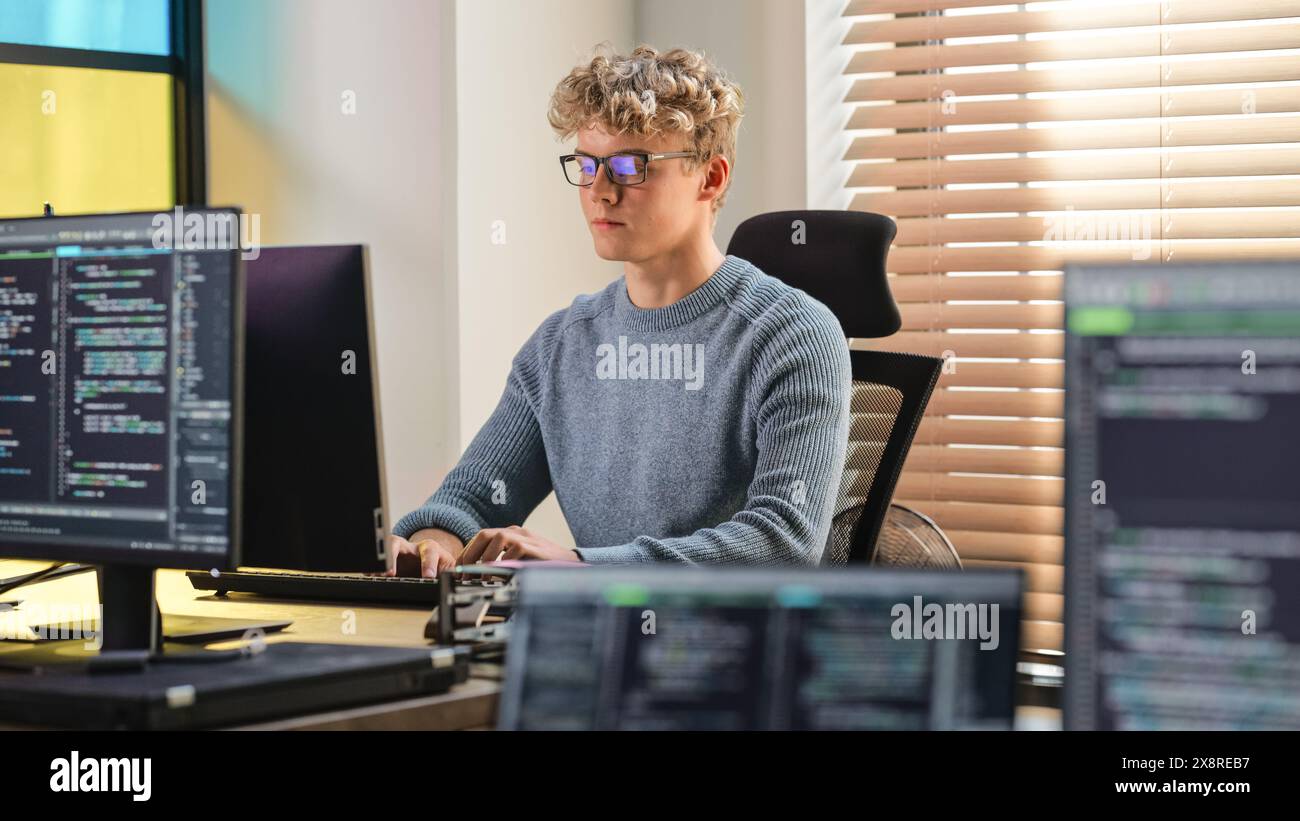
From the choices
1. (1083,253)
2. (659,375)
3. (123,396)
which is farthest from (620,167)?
(1083,253)

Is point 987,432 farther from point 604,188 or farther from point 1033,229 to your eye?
point 604,188

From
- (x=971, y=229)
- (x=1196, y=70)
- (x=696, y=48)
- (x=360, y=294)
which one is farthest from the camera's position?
(x=696, y=48)

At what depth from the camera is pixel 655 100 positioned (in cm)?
197

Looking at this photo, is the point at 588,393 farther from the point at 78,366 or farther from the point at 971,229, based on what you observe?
the point at 971,229

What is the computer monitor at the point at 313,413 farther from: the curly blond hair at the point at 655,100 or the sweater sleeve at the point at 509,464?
the curly blond hair at the point at 655,100

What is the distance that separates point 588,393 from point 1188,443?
55.0 inches

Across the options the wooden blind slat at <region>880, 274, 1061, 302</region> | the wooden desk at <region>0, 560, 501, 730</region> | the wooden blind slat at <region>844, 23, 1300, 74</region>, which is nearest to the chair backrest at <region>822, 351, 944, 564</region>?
the wooden desk at <region>0, 560, 501, 730</region>

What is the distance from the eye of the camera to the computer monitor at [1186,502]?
689 millimetres

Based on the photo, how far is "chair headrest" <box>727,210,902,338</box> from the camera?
212 centimetres

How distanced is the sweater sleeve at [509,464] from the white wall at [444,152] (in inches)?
34.2

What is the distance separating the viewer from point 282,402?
1.39m

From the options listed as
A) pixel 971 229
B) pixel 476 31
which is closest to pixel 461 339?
pixel 476 31
